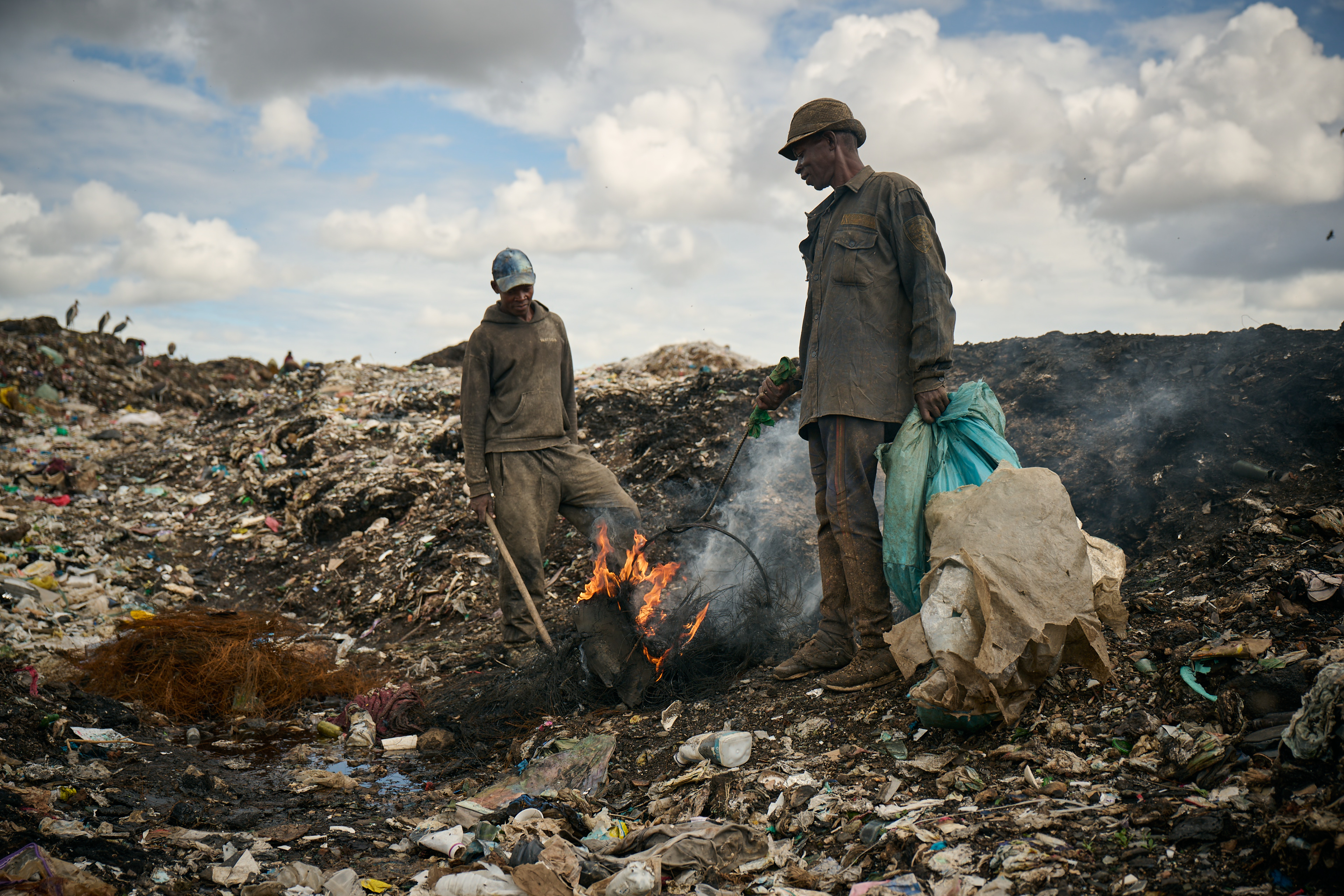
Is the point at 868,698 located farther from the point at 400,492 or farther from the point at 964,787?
the point at 400,492

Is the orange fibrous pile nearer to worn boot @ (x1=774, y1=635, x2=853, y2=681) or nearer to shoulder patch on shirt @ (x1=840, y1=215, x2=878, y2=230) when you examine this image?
worn boot @ (x1=774, y1=635, x2=853, y2=681)

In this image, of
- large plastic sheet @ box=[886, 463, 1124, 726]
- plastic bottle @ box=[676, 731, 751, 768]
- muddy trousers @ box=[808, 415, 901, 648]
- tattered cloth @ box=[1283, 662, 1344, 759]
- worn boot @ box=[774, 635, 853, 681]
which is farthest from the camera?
worn boot @ box=[774, 635, 853, 681]

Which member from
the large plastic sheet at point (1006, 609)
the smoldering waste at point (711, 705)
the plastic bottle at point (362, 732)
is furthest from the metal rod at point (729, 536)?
the plastic bottle at point (362, 732)

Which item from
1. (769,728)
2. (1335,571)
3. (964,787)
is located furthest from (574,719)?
(1335,571)

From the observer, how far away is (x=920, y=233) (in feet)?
10.2

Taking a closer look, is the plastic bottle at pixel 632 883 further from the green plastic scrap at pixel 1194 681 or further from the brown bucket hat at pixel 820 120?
the brown bucket hat at pixel 820 120

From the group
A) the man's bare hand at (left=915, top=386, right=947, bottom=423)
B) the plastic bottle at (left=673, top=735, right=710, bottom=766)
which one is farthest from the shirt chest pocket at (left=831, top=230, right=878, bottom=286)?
the plastic bottle at (left=673, top=735, right=710, bottom=766)

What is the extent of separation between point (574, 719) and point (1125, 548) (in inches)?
125

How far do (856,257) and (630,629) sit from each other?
6.50 feet

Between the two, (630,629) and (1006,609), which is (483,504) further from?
(1006,609)

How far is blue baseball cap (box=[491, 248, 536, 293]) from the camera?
4586mm

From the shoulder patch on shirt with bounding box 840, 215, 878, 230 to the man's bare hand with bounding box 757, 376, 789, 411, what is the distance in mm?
848

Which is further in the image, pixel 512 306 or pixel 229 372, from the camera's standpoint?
pixel 229 372

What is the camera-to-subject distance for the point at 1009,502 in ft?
8.65
